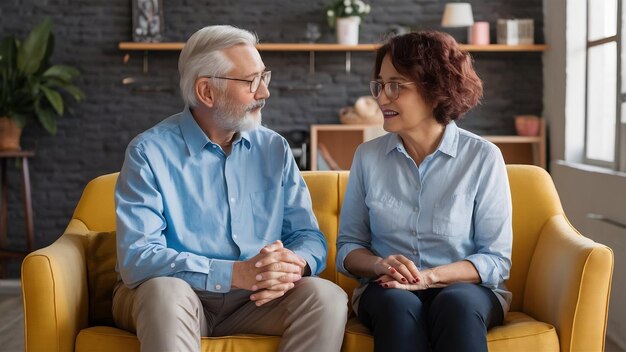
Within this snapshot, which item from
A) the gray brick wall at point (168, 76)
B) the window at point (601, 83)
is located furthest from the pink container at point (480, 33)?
the window at point (601, 83)

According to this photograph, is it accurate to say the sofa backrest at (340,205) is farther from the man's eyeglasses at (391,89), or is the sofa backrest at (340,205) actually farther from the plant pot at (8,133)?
the plant pot at (8,133)

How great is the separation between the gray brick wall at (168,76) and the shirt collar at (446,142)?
12.0 feet

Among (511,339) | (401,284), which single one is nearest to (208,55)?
(401,284)

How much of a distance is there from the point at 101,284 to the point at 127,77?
3884mm

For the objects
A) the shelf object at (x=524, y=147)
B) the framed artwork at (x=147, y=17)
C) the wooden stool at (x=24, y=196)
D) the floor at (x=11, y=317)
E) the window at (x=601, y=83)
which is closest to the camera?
the floor at (x=11, y=317)

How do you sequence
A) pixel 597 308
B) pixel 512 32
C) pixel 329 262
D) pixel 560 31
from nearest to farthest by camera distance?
pixel 597 308 < pixel 329 262 < pixel 560 31 < pixel 512 32

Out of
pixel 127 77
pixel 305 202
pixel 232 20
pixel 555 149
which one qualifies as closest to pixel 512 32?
pixel 555 149

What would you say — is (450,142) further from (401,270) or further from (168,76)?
(168,76)

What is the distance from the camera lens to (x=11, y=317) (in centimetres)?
497

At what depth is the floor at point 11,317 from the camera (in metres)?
4.29

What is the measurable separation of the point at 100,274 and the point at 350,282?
833 millimetres

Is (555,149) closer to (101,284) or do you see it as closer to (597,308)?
(597,308)

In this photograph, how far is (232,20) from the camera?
6477 mm

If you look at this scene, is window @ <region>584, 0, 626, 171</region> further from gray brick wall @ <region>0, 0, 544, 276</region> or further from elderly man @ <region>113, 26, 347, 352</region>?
elderly man @ <region>113, 26, 347, 352</region>
